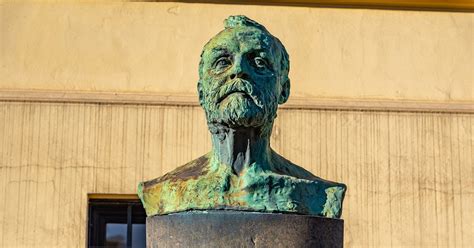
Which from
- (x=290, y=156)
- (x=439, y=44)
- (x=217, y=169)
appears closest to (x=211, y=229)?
(x=217, y=169)

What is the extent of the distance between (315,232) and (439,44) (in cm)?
523

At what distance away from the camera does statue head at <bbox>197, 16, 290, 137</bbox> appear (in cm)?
817

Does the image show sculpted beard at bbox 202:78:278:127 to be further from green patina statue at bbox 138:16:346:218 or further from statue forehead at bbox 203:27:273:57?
statue forehead at bbox 203:27:273:57

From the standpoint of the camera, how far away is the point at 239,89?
26.8ft

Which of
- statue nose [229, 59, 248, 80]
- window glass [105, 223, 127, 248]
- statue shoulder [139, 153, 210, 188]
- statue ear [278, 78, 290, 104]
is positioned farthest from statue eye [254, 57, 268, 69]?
window glass [105, 223, 127, 248]

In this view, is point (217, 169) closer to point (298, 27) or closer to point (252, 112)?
point (252, 112)

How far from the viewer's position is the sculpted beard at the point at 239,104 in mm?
8156

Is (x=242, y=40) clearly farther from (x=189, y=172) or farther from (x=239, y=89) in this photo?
(x=189, y=172)

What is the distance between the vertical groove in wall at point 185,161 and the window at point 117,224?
0.71 ft

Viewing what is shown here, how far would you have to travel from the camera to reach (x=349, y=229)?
500 inches

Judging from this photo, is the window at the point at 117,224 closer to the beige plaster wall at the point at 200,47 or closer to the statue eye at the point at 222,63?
the beige plaster wall at the point at 200,47

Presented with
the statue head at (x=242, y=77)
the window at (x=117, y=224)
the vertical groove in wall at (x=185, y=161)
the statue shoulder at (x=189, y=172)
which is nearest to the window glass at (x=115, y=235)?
the window at (x=117, y=224)

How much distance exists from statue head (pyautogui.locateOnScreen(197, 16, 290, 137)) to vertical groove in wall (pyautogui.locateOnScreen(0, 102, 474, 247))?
422 cm

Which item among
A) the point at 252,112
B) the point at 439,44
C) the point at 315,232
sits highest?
the point at 439,44
